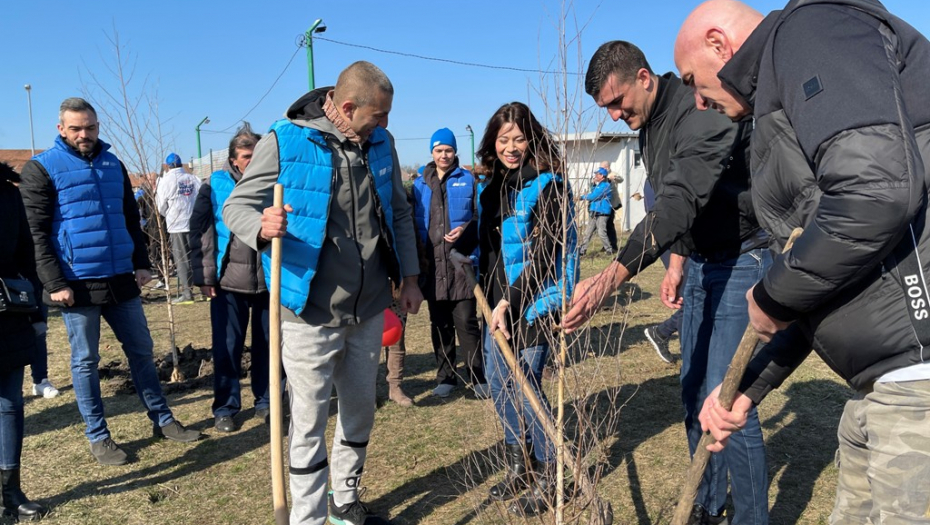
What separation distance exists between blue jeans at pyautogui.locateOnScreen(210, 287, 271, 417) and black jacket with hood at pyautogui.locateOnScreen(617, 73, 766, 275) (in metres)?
3.19

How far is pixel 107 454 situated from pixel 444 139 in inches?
131

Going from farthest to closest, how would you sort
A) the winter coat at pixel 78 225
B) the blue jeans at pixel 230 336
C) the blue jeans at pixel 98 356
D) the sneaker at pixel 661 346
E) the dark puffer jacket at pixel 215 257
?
the sneaker at pixel 661 346 → the blue jeans at pixel 230 336 → the dark puffer jacket at pixel 215 257 → the blue jeans at pixel 98 356 → the winter coat at pixel 78 225

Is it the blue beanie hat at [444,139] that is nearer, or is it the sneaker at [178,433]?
the sneaker at [178,433]

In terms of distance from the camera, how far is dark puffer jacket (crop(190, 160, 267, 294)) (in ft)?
15.4

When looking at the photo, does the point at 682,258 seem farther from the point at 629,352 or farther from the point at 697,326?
the point at 629,352

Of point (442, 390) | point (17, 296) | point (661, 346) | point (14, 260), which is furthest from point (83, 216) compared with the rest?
point (661, 346)

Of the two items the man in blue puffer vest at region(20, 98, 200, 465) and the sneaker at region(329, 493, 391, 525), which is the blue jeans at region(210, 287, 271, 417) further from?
the sneaker at region(329, 493, 391, 525)

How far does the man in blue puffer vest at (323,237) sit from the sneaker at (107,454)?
2.01 metres

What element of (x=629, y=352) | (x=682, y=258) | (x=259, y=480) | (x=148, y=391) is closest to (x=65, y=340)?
(x=148, y=391)

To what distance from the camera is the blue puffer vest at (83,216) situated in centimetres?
402

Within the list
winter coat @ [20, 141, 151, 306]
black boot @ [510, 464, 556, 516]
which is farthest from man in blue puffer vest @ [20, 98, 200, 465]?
black boot @ [510, 464, 556, 516]

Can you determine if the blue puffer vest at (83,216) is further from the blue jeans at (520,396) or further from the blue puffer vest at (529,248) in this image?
the blue puffer vest at (529,248)

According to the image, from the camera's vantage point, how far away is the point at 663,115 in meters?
2.79

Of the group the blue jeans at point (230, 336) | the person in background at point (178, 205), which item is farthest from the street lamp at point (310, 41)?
the blue jeans at point (230, 336)
